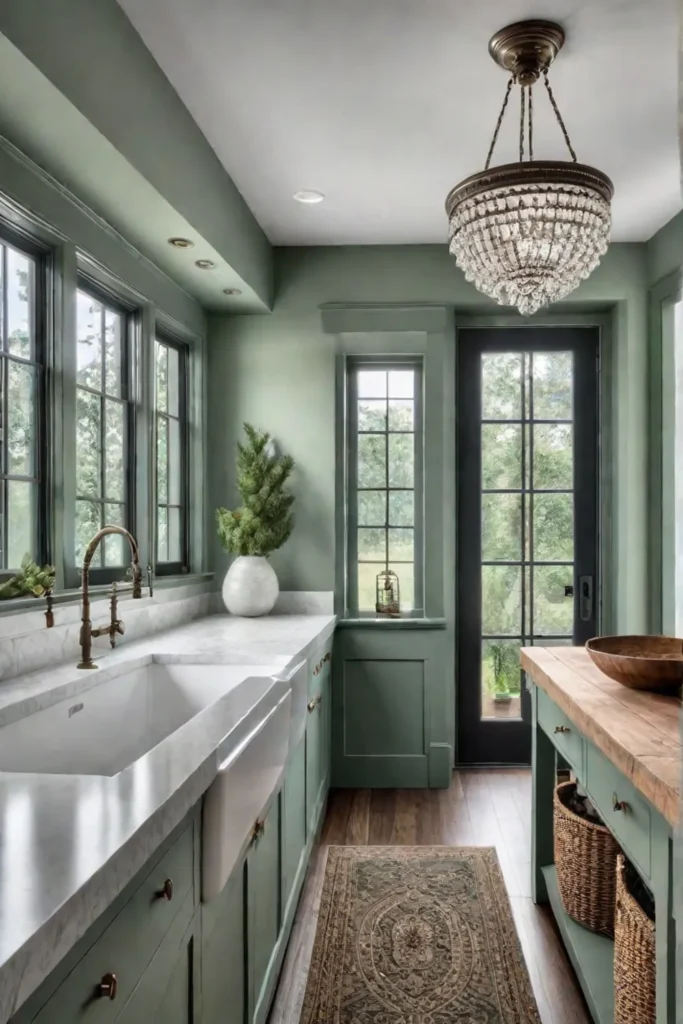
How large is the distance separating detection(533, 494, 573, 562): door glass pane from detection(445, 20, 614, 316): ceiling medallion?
1.99 meters

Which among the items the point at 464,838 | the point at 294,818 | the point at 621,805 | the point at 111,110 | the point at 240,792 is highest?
the point at 111,110

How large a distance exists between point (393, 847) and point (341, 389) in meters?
2.18

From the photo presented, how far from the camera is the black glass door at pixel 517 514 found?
13.8ft

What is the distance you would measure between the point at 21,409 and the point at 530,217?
5.14 feet

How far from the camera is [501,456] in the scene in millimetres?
4238

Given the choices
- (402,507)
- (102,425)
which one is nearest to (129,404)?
(102,425)

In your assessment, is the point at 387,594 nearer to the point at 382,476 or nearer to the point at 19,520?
the point at 382,476

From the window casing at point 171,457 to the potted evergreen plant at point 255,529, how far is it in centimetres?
21

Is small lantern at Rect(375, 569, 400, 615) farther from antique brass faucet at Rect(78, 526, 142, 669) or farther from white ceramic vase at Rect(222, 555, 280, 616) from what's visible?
antique brass faucet at Rect(78, 526, 142, 669)

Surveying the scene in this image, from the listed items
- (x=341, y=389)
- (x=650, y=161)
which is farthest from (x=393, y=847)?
(x=650, y=161)

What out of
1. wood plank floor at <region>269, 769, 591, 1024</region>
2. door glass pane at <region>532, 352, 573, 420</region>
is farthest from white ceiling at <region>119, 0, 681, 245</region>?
wood plank floor at <region>269, 769, 591, 1024</region>

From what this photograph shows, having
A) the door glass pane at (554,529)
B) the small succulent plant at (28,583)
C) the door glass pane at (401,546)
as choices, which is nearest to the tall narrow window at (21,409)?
the small succulent plant at (28,583)

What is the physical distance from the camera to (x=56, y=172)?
7.55 feet

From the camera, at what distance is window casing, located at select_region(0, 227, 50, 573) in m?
2.29
